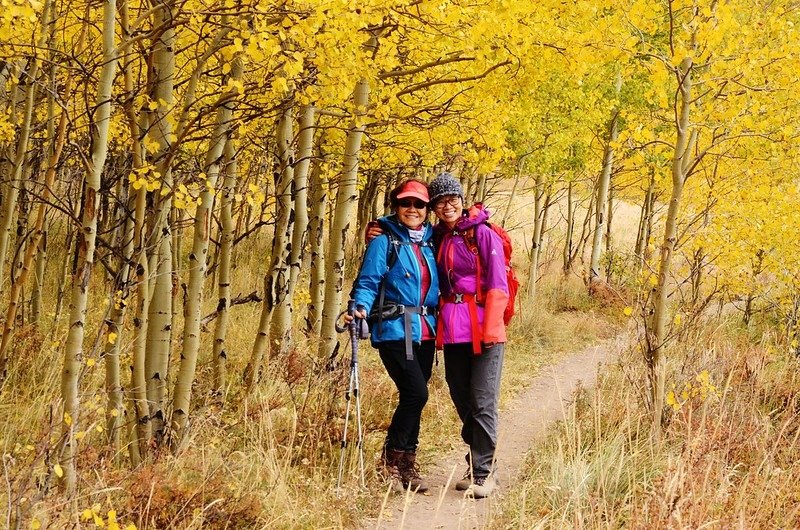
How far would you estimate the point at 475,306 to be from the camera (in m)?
4.86

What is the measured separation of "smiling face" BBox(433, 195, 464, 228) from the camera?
194 inches

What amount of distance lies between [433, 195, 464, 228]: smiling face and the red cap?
0.31 ft

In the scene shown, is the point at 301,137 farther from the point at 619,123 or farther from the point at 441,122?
the point at 619,123

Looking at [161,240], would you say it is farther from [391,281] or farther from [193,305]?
[391,281]

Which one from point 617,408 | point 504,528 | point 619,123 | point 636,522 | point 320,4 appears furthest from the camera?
point 619,123

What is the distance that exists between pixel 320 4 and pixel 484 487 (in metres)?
3.10

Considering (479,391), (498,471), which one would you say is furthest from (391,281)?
(498,471)

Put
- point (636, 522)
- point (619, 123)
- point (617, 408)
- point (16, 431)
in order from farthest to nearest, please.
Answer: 1. point (619, 123)
2. point (617, 408)
3. point (16, 431)
4. point (636, 522)

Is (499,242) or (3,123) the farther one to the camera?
(3,123)

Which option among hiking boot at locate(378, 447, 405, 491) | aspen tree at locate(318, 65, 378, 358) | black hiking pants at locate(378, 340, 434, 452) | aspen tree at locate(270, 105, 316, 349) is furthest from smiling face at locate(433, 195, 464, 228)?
aspen tree at locate(270, 105, 316, 349)

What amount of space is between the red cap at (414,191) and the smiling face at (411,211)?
0.03 meters

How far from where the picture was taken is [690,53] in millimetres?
4961

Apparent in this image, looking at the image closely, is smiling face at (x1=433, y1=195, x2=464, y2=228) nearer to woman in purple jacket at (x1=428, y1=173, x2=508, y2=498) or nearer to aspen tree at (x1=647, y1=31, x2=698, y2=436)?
woman in purple jacket at (x1=428, y1=173, x2=508, y2=498)

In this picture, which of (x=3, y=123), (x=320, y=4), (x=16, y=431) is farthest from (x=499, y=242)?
(x=3, y=123)
